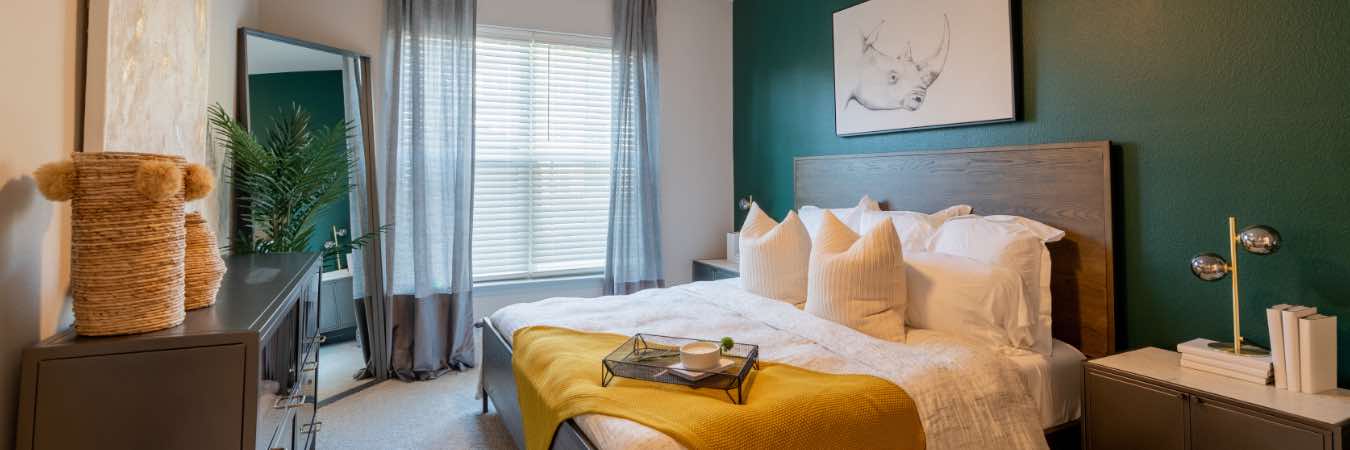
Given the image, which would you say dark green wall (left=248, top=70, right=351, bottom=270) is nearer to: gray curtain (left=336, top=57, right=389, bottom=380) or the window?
gray curtain (left=336, top=57, right=389, bottom=380)

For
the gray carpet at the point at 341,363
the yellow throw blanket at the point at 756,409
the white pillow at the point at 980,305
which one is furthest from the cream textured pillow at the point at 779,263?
the gray carpet at the point at 341,363

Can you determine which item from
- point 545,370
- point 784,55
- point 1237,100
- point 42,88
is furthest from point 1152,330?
point 42,88

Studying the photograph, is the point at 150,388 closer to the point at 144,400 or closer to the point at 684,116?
the point at 144,400

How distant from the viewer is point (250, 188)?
281 centimetres

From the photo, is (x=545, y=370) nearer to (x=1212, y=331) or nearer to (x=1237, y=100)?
(x=1212, y=331)

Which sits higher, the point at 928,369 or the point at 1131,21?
the point at 1131,21

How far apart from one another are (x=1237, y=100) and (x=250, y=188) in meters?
3.86

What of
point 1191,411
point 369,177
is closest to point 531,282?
point 369,177

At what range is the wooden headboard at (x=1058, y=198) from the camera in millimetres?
2363

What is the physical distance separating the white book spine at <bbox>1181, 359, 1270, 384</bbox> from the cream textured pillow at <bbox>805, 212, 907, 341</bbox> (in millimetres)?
852

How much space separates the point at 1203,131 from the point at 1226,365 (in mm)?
795

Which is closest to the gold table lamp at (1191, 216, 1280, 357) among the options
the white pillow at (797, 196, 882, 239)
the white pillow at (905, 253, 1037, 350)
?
the white pillow at (905, 253, 1037, 350)

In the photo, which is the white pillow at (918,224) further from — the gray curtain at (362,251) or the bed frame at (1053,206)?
the gray curtain at (362,251)

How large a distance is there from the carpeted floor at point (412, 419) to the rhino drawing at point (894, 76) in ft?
8.34
